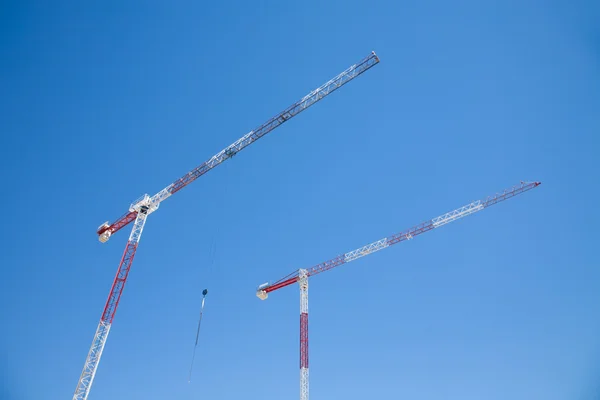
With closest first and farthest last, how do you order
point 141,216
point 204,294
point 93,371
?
point 93,371, point 204,294, point 141,216

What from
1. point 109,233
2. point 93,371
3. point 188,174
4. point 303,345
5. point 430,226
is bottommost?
point 93,371

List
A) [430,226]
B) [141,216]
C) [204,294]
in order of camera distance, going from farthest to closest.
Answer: [430,226] < [141,216] < [204,294]

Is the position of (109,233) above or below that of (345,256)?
below

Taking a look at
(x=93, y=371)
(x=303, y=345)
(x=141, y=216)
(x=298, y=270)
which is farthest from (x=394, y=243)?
(x=93, y=371)

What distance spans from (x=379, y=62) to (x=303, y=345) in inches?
1830

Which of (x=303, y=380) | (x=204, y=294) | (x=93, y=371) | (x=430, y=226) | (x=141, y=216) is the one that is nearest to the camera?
(x=93, y=371)

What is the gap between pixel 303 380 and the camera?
74000 mm

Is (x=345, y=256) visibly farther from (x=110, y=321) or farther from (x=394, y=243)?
(x=110, y=321)

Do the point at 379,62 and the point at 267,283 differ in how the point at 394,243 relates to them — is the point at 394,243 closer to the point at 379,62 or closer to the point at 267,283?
the point at 267,283

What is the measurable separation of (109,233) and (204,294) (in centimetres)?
1837

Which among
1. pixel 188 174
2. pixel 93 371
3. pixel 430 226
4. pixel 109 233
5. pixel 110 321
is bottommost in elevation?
pixel 93 371

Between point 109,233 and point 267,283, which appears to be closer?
point 109,233

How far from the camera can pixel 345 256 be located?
282 feet

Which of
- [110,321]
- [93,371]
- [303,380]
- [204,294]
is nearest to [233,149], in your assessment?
[204,294]
